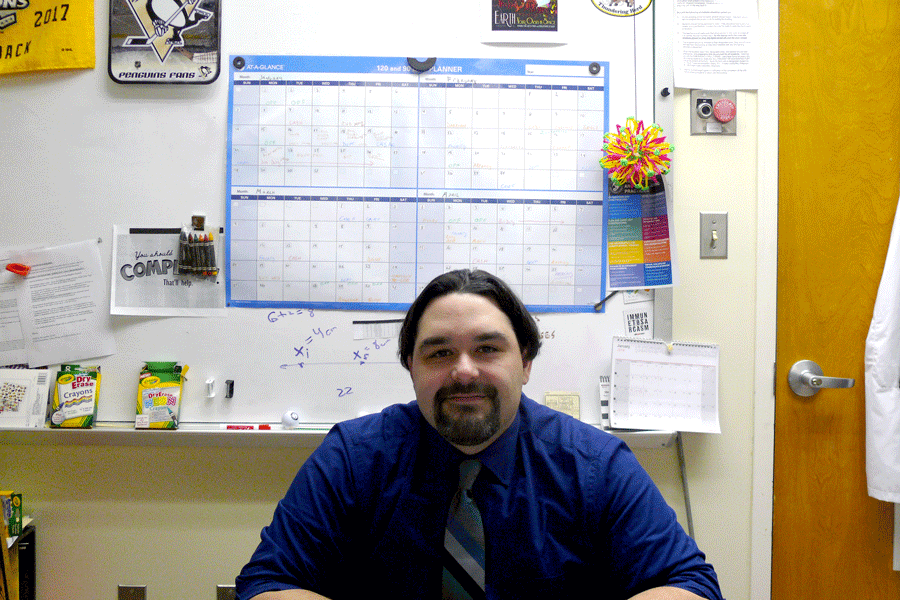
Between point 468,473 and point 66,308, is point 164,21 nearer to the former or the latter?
point 66,308

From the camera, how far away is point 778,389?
4.61 ft

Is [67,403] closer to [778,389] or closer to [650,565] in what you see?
[650,565]

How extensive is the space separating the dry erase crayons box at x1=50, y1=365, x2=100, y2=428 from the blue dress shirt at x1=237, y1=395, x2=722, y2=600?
70 centimetres

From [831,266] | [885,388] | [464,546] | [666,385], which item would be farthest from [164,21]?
[885,388]

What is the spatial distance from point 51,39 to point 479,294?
133cm

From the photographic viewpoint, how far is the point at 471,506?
1.01m

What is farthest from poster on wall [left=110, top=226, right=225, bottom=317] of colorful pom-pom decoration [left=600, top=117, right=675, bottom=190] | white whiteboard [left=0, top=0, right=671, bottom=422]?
colorful pom-pom decoration [left=600, top=117, right=675, bottom=190]

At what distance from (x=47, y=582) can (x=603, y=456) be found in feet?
4.84

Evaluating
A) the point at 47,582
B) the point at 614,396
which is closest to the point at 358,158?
the point at 614,396

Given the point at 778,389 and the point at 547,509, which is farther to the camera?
the point at 778,389

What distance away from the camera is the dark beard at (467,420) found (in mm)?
967

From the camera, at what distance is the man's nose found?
38.3 inches

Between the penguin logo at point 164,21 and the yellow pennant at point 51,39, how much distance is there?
11 centimetres

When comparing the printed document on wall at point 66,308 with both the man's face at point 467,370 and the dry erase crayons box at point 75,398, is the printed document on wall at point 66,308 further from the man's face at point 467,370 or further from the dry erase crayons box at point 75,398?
the man's face at point 467,370
